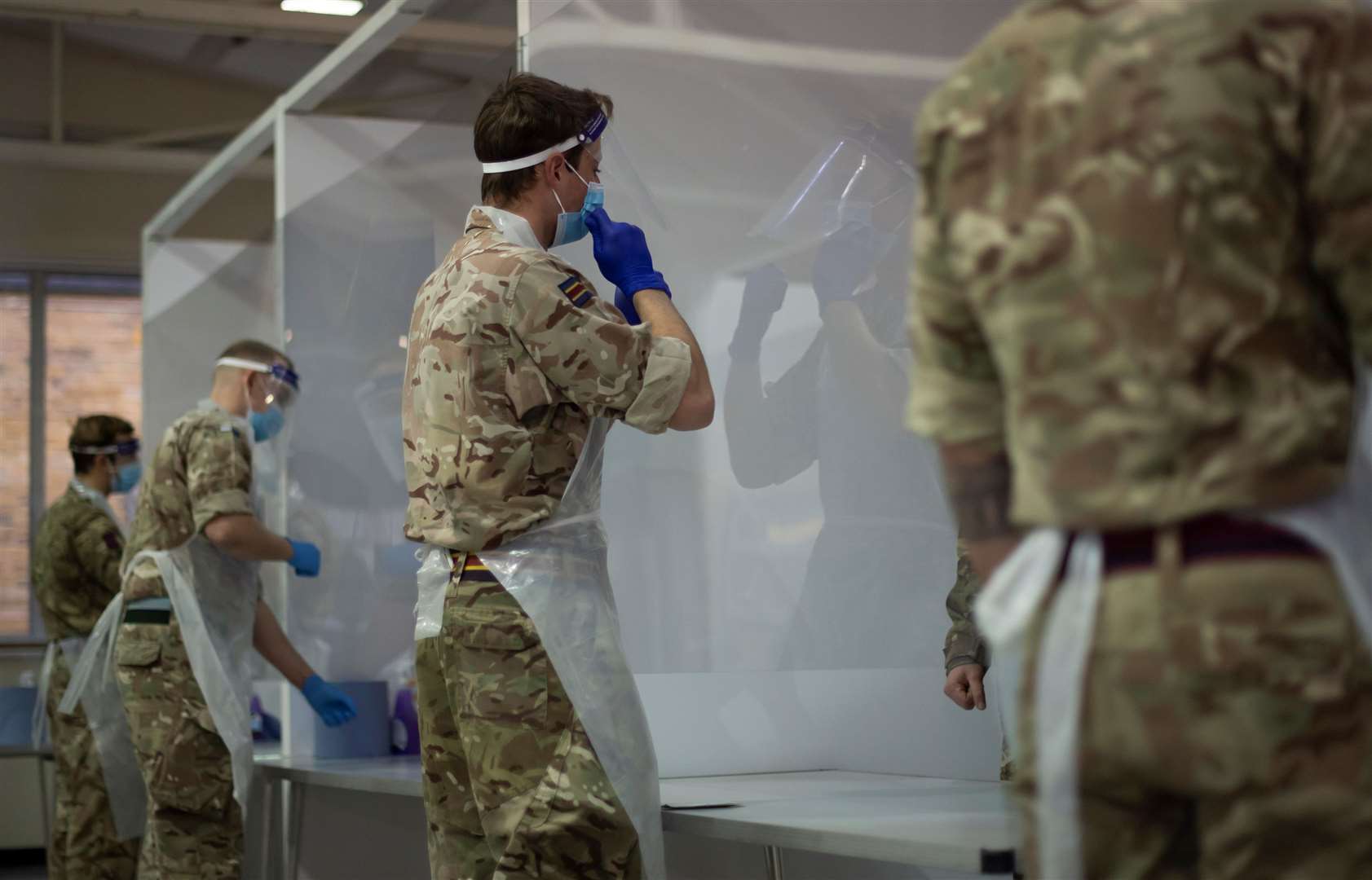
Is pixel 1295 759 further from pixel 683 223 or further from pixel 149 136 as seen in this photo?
pixel 149 136

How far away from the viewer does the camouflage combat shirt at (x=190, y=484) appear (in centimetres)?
340

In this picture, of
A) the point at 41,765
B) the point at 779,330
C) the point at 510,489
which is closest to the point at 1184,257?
the point at 510,489

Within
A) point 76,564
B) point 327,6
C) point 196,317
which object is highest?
point 327,6

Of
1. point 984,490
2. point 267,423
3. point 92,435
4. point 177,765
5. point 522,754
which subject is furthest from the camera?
point 92,435

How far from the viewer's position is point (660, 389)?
178 cm

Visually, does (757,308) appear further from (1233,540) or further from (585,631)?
(1233,540)

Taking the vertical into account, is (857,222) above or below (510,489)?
above

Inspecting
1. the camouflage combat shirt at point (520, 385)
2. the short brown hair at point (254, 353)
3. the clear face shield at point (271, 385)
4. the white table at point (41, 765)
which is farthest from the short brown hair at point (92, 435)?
the camouflage combat shirt at point (520, 385)

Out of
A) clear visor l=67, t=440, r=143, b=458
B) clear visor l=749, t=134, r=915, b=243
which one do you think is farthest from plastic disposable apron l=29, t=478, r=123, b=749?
clear visor l=749, t=134, r=915, b=243

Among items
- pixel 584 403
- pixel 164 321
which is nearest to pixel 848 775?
pixel 584 403

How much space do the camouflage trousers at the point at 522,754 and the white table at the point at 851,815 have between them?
0.20 m

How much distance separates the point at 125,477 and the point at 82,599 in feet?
1.64

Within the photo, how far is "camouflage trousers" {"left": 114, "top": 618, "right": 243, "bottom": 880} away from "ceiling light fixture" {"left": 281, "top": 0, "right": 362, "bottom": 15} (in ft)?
9.11

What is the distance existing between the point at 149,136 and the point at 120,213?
38 cm
